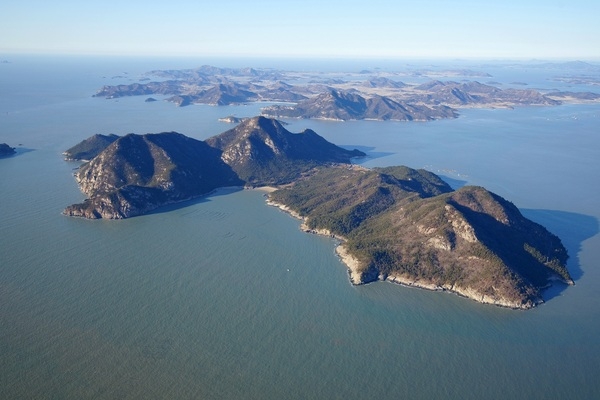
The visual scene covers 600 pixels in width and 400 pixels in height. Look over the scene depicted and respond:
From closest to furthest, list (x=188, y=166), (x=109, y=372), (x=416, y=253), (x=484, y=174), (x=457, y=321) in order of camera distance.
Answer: (x=109, y=372) < (x=457, y=321) < (x=416, y=253) < (x=188, y=166) < (x=484, y=174)

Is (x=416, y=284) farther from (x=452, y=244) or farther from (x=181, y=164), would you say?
(x=181, y=164)

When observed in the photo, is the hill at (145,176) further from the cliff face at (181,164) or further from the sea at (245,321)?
the sea at (245,321)

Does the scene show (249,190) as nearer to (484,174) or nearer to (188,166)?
(188,166)

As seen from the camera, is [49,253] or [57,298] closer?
[57,298]

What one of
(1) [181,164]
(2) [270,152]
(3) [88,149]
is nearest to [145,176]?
(1) [181,164]

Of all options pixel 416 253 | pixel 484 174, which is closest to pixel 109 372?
pixel 416 253

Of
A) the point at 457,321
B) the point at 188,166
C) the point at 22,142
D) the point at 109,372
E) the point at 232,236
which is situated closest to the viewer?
the point at 109,372
